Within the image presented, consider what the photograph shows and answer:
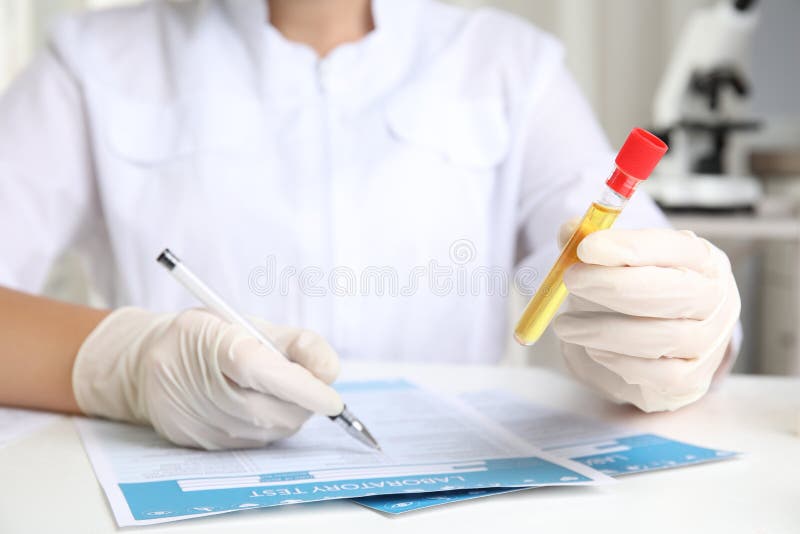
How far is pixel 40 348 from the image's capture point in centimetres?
72

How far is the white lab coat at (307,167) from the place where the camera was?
1.06 m

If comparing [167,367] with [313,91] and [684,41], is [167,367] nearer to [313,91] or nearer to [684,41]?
[313,91]

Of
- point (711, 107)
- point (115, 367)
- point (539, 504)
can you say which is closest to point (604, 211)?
point (539, 504)

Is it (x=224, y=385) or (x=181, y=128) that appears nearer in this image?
(x=224, y=385)

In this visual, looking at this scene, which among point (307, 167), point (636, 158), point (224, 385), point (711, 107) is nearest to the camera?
point (636, 158)

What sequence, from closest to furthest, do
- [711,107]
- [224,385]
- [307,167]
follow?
[224,385] → [307,167] → [711,107]

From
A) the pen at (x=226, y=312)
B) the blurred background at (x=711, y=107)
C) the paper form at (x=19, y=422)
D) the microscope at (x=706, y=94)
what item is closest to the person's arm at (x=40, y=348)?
the paper form at (x=19, y=422)

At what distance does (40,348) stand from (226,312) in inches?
7.9

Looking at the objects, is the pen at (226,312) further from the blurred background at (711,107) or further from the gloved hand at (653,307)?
the blurred background at (711,107)

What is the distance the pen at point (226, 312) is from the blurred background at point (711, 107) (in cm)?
99

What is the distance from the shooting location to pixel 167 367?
2.02 feet

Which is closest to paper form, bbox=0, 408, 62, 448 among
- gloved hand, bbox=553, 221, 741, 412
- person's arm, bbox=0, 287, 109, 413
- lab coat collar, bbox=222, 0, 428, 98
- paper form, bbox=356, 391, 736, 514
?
person's arm, bbox=0, 287, 109, 413

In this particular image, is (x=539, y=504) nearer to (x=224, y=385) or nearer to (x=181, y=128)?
(x=224, y=385)

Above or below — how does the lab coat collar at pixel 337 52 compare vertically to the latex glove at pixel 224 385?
above
